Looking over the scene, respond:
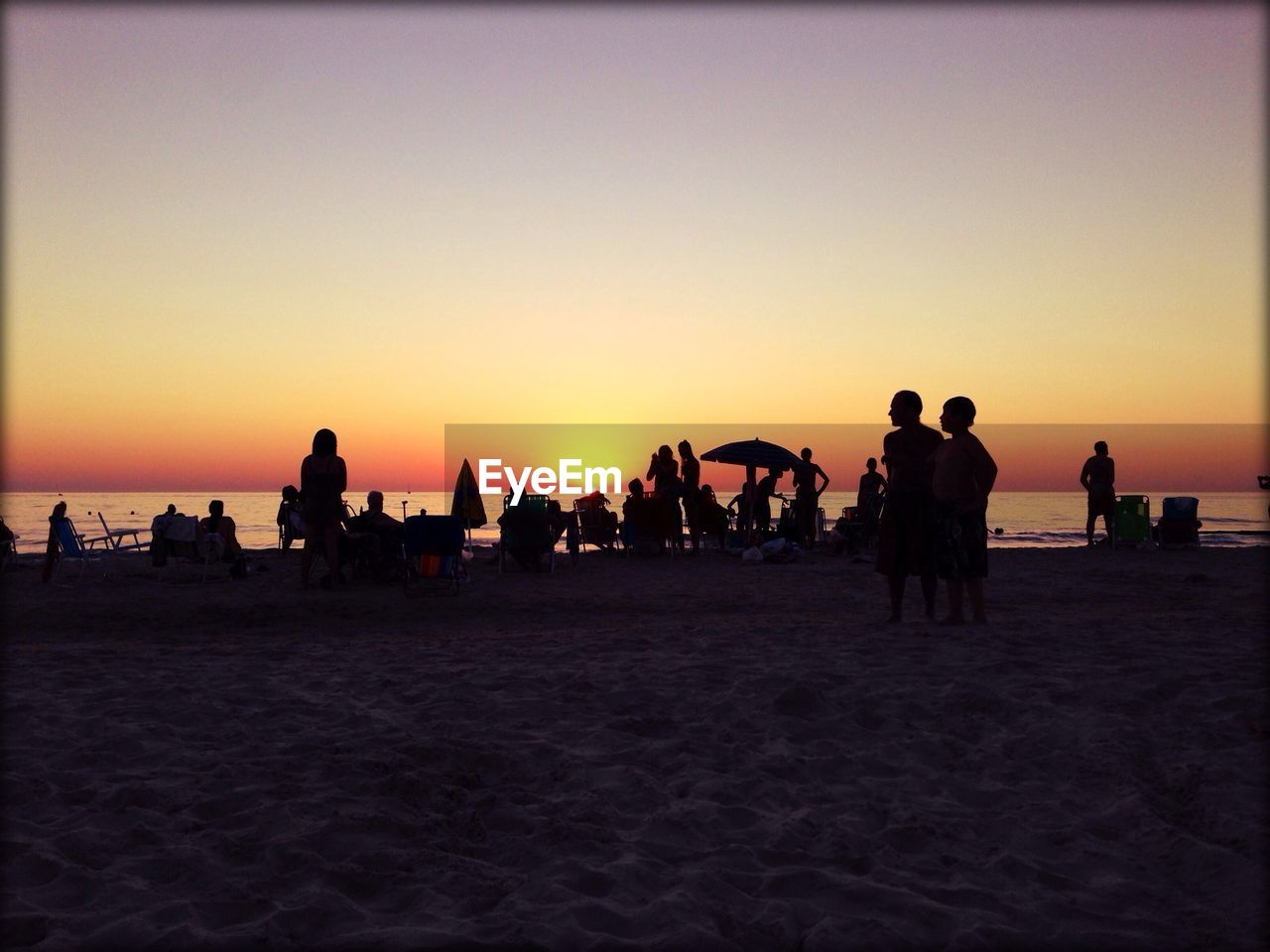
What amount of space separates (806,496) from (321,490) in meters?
8.55

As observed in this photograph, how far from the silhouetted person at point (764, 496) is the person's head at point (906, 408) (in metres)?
9.38

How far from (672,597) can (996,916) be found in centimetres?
700

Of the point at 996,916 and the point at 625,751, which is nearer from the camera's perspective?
the point at 996,916

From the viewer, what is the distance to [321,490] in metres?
10.1

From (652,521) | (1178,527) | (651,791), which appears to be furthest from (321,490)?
(1178,527)

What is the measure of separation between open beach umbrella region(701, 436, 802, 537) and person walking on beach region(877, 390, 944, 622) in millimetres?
8677

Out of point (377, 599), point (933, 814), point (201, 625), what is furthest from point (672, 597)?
point (933, 814)

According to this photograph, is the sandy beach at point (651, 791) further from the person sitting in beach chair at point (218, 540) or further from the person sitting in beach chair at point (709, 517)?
the person sitting in beach chair at point (709, 517)

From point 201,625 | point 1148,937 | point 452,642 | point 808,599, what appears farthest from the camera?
point 808,599

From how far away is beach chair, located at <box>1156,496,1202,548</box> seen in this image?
16109 mm

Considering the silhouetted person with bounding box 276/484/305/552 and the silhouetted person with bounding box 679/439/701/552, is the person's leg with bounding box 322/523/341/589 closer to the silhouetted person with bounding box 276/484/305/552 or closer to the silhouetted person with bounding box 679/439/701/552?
the silhouetted person with bounding box 276/484/305/552

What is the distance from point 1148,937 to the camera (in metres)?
2.87

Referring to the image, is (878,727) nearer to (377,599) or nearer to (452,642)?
(452,642)

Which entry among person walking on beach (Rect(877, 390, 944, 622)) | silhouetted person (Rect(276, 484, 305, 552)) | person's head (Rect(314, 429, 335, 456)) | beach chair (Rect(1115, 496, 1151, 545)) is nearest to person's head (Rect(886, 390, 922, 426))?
person walking on beach (Rect(877, 390, 944, 622))
